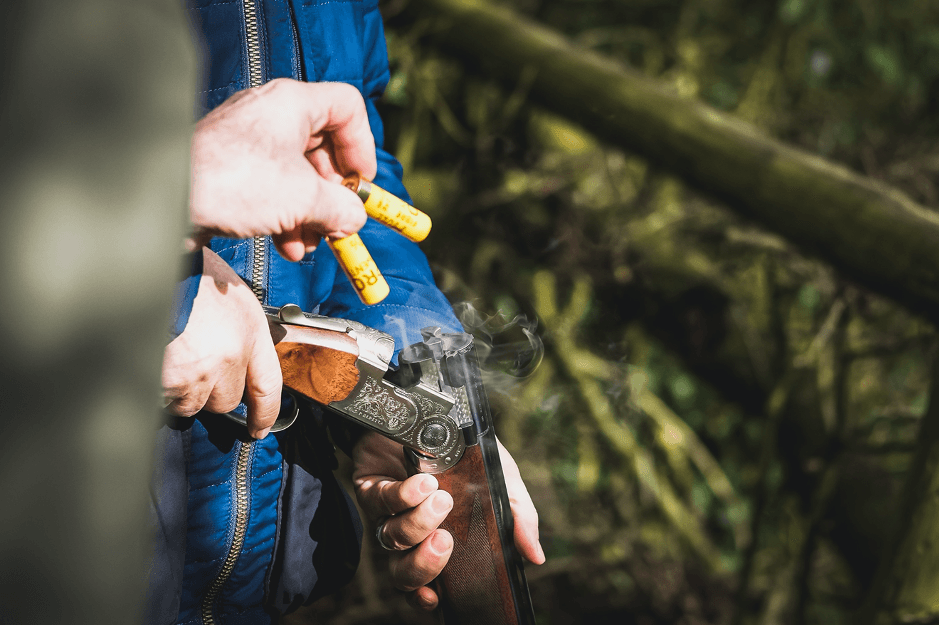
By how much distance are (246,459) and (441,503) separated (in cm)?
19

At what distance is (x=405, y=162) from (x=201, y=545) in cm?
94

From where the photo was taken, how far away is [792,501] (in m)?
1.19

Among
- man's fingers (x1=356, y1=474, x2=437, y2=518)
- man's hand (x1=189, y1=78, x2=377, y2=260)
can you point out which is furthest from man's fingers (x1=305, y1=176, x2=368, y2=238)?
man's fingers (x1=356, y1=474, x2=437, y2=518)

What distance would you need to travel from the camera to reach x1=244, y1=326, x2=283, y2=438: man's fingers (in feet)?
1.49

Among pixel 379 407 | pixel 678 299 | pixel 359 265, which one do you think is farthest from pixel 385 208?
pixel 678 299

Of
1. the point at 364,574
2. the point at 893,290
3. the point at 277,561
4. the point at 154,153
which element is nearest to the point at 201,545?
the point at 277,561

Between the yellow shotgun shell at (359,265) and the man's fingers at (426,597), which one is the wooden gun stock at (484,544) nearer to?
the man's fingers at (426,597)

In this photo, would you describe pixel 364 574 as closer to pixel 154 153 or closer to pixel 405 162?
pixel 405 162

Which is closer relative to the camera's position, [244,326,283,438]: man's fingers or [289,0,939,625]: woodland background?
[244,326,283,438]: man's fingers

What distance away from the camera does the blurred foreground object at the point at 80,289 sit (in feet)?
0.35

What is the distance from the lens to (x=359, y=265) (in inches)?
19.7

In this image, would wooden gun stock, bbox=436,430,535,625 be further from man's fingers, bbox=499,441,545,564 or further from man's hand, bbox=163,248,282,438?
man's hand, bbox=163,248,282,438

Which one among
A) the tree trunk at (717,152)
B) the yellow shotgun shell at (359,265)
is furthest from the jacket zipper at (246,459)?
the tree trunk at (717,152)

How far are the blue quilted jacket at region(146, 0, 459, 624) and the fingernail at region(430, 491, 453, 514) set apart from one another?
0.17 metres
